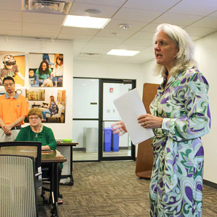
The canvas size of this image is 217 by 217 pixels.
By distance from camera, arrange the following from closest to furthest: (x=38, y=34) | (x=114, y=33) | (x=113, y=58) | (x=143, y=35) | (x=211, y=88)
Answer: (x=211, y=88), (x=114, y=33), (x=143, y=35), (x=38, y=34), (x=113, y=58)

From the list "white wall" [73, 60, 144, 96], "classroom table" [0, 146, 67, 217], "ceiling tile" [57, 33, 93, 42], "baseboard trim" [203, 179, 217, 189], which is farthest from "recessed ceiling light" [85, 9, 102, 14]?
"white wall" [73, 60, 144, 96]

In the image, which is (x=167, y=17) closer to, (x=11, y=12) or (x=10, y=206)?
(x=11, y=12)

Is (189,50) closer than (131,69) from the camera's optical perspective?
Yes

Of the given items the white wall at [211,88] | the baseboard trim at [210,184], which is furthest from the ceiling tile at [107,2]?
the baseboard trim at [210,184]

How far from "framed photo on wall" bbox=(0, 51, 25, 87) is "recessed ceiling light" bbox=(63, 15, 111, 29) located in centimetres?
140

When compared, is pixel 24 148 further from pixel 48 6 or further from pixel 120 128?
pixel 48 6

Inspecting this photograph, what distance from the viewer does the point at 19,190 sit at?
7.67 feet

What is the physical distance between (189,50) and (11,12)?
3.72 meters

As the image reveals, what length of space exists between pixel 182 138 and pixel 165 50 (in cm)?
43

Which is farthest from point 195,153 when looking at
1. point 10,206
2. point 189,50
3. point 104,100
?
point 104,100

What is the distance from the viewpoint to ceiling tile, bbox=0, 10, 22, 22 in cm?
450

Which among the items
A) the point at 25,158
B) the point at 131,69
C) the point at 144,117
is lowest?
the point at 25,158

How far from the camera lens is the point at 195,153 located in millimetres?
1339

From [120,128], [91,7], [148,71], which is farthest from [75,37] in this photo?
[120,128]
